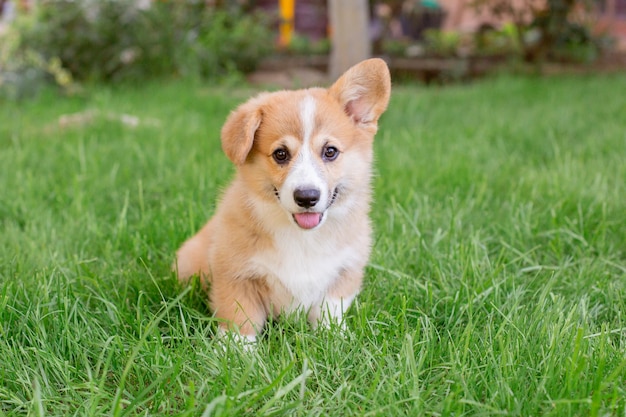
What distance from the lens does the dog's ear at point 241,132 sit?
7.18 ft

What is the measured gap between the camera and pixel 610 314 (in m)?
Result: 2.37

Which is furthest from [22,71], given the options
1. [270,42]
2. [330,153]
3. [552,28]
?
[552,28]

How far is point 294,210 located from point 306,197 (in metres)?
0.08

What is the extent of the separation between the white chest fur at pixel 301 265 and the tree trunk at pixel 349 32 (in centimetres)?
464

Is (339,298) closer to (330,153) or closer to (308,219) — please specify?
(308,219)

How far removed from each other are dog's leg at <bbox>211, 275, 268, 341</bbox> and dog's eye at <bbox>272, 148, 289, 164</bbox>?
0.43 metres

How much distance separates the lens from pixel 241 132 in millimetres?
2219

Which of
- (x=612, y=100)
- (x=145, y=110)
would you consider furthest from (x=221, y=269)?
(x=612, y=100)

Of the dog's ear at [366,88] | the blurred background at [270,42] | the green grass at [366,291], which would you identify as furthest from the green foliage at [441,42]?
the dog's ear at [366,88]

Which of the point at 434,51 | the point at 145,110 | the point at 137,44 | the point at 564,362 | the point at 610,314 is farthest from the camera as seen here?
the point at 434,51

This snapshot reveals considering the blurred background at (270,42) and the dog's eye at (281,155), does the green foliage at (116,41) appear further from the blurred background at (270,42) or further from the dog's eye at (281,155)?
the dog's eye at (281,155)

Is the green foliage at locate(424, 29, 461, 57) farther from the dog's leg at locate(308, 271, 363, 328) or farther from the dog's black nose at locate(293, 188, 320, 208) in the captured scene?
the dog's black nose at locate(293, 188, 320, 208)

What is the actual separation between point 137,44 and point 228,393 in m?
6.32

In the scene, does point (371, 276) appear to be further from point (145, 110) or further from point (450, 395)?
point (145, 110)
